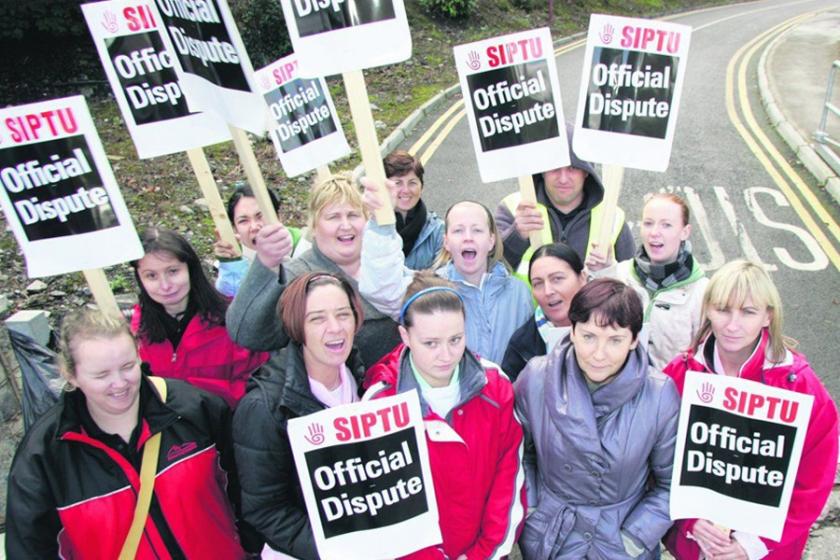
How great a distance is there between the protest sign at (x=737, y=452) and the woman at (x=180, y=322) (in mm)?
2055

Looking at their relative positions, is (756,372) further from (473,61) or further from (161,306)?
(161,306)

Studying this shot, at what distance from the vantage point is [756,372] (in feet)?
9.27

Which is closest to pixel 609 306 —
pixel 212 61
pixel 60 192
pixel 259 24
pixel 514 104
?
pixel 514 104

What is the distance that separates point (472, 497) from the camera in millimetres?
2693

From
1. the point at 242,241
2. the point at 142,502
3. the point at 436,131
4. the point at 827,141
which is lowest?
the point at 827,141

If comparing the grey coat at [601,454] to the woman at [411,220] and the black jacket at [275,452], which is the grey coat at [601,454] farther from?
the woman at [411,220]

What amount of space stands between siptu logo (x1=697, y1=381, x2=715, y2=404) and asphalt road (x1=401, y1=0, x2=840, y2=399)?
3.10 meters

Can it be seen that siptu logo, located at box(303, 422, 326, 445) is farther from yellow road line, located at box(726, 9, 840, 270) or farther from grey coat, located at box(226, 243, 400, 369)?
yellow road line, located at box(726, 9, 840, 270)

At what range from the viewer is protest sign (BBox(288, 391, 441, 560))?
2416 millimetres

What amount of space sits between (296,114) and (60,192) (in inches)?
71.0

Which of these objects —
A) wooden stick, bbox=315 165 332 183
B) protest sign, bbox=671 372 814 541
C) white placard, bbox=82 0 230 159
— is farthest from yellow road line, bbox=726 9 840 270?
white placard, bbox=82 0 230 159

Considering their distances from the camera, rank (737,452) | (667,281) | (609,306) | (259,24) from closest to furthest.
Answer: (737,452)
(609,306)
(667,281)
(259,24)

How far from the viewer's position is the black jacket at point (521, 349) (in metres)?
3.19

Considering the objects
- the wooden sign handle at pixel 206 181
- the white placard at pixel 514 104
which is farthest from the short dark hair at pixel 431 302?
the wooden sign handle at pixel 206 181
